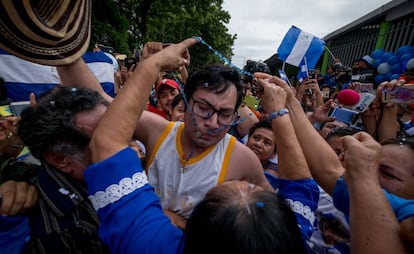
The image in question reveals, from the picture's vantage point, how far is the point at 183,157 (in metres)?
1.45

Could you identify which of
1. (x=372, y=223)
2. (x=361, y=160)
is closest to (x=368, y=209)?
(x=372, y=223)

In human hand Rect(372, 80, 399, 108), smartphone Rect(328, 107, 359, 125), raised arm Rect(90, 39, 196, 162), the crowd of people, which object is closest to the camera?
the crowd of people

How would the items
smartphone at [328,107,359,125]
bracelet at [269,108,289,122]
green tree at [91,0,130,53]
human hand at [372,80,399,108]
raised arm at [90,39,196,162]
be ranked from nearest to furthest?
raised arm at [90,39,196,162]
bracelet at [269,108,289,122]
human hand at [372,80,399,108]
smartphone at [328,107,359,125]
green tree at [91,0,130,53]

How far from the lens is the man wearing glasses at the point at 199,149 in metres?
1.39

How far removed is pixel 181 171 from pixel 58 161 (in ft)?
2.09

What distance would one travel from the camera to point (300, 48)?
3.46 meters

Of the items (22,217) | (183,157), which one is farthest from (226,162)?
(22,217)

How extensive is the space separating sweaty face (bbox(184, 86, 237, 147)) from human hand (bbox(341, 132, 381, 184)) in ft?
2.20

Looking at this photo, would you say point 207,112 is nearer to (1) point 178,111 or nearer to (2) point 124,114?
(2) point 124,114

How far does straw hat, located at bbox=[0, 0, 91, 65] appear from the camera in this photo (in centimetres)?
84

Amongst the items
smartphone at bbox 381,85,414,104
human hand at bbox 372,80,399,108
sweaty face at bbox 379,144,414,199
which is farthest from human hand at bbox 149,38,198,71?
Answer: human hand at bbox 372,80,399,108

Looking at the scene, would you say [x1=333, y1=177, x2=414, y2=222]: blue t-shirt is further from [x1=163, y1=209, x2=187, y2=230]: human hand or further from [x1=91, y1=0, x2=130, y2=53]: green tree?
[x1=91, y1=0, x2=130, y2=53]: green tree

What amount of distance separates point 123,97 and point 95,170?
28cm

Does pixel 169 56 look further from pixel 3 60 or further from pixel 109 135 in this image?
pixel 3 60
